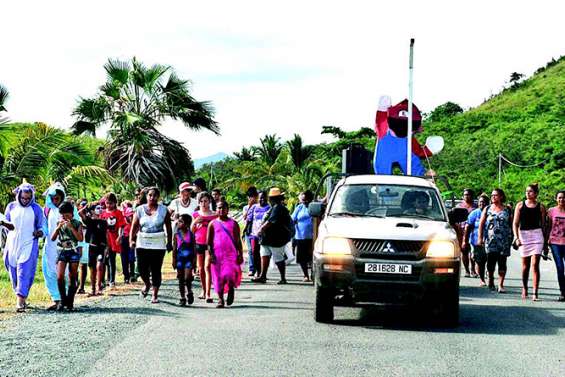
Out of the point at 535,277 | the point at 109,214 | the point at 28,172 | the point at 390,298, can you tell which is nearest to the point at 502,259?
the point at 535,277

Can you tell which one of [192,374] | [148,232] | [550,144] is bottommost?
[192,374]

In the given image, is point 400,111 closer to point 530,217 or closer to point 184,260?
point 530,217

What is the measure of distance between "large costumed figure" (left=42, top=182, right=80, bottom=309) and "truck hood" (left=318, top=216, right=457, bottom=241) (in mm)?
4060

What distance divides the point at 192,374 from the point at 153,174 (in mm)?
18450

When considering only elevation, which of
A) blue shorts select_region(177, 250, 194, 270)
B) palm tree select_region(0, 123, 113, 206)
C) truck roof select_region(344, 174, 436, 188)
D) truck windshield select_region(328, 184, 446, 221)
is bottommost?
blue shorts select_region(177, 250, 194, 270)

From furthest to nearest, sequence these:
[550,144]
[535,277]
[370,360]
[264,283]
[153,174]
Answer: [550,144] < [153,174] < [264,283] < [535,277] < [370,360]

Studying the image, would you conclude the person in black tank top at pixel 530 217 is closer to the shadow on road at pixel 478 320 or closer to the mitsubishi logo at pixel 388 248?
the shadow on road at pixel 478 320

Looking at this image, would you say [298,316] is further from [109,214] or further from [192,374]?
[109,214]

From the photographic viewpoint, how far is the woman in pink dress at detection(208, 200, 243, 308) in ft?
45.2

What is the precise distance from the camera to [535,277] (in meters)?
15.2

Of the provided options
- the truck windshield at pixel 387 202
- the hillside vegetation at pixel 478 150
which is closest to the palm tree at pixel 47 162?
the truck windshield at pixel 387 202

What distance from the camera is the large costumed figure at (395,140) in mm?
20031

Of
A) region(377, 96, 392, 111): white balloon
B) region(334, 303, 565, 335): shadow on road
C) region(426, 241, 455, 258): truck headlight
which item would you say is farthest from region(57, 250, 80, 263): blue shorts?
region(377, 96, 392, 111): white balloon

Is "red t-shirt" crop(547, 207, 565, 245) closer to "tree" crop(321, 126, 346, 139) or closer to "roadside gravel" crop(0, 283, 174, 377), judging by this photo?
"roadside gravel" crop(0, 283, 174, 377)
